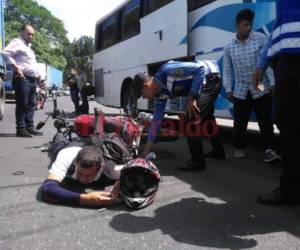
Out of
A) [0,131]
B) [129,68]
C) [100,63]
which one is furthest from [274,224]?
[100,63]

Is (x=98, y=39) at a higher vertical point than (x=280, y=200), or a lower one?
higher

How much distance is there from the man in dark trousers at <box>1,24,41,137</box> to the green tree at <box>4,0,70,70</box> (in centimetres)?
4471

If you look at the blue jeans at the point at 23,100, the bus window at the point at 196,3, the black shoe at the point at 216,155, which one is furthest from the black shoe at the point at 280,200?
the blue jeans at the point at 23,100

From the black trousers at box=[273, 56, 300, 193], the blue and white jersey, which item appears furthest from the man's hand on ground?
the black trousers at box=[273, 56, 300, 193]

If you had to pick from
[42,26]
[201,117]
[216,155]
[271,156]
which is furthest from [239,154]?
[42,26]

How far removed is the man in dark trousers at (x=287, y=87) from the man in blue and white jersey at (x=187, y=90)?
0.91 m

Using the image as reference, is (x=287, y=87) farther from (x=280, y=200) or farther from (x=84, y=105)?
(x=84, y=105)

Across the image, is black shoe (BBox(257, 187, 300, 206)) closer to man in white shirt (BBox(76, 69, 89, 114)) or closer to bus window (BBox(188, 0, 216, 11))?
bus window (BBox(188, 0, 216, 11))

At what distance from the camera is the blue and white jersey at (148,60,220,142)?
4277 mm

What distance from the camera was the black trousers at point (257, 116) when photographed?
5.20 m

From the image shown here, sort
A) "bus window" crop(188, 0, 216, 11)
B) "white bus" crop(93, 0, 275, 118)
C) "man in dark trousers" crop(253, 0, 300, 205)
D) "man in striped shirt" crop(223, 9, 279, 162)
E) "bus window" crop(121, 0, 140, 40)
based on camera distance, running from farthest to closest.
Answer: "bus window" crop(121, 0, 140, 40)
"bus window" crop(188, 0, 216, 11)
"white bus" crop(93, 0, 275, 118)
"man in striped shirt" crop(223, 9, 279, 162)
"man in dark trousers" crop(253, 0, 300, 205)

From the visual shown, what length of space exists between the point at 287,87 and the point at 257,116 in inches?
79.9

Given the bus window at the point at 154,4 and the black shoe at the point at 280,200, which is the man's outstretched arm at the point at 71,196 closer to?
the black shoe at the point at 280,200

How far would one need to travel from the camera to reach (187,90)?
4492 millimetres
